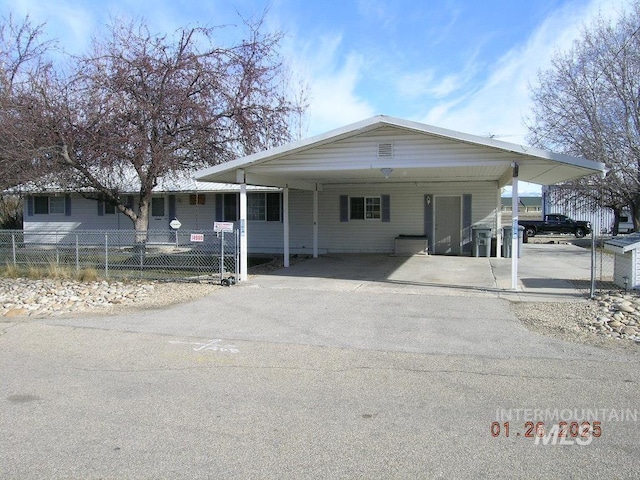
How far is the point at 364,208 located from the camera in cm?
1861

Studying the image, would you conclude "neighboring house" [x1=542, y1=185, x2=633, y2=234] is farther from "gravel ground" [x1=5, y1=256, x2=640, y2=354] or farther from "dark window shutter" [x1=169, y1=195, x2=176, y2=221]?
"gravel ground" [x1=5, y1=256, x2=640, y2=354]

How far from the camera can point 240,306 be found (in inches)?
368

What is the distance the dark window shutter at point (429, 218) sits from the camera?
58.9 feet

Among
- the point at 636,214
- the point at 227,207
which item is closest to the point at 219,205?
the point at 227,207

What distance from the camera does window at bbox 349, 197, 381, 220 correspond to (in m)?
18.5

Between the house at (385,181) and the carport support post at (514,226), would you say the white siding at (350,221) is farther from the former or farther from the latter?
the carport support post at (514,226)

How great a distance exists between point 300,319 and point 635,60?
16400 millimetres

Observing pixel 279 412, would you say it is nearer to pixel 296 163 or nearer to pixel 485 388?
pixel 485 388

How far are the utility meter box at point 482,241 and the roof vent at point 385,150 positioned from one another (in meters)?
7.28

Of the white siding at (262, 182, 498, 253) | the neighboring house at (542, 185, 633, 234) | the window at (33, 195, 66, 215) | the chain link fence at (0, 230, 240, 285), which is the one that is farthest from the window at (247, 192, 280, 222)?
the neighboring house at (542, 185, 633, 234)

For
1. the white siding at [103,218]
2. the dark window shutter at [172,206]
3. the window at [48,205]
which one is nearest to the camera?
the white siding at [103,218]
